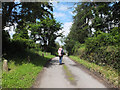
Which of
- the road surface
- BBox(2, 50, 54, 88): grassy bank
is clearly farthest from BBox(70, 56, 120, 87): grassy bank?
BBox(2, 50, 54, 88): grassy bank

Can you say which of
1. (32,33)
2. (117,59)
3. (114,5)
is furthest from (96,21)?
(32,33)

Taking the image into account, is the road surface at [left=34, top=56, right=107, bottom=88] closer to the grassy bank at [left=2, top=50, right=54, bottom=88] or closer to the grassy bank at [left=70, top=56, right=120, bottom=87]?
the grassy bank at [left=2, top=50, right=54, bottom=88]

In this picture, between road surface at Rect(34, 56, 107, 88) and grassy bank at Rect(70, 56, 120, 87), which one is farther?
grassy bank at Rect(70, 56, 120, 87)

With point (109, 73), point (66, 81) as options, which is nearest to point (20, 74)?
point (66, 81)

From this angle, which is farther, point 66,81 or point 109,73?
point 109,73

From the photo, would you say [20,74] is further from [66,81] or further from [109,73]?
[109,73]

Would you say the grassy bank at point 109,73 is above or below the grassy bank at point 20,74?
below

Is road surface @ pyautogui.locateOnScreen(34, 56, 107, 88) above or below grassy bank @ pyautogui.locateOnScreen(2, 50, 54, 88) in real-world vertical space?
below

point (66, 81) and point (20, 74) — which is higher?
point (20, 74)

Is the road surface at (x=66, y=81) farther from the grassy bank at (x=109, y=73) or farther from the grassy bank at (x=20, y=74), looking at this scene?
the grassy bank at (x=109, y=73)

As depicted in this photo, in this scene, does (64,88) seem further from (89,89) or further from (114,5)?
(114,5)

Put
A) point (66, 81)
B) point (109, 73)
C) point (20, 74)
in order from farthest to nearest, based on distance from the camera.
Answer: point (109, 73) → point (20, 74) → point (66, 81)

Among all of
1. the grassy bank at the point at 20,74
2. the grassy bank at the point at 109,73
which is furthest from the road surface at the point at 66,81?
the grassy bank at the point at 109,73

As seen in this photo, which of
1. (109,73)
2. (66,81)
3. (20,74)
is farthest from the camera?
(109,73)
